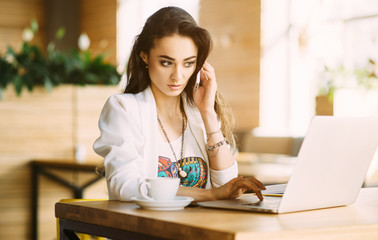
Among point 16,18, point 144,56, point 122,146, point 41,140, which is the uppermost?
point 16,18

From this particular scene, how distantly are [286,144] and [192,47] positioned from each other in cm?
512

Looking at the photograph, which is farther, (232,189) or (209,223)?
(232,189)

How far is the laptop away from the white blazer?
275mm

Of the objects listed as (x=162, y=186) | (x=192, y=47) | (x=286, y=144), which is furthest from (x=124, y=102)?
(x=286, y=144)

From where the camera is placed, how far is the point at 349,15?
6.42 m

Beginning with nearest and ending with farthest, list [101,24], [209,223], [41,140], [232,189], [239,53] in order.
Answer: [209,223] < [232,189] < [41,140] < [239,53] < [101,24]

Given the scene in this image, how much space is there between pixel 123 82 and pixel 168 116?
2.37 meters

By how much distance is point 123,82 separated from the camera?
13.7ft

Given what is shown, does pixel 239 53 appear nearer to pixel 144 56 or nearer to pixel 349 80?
pixel 349 80

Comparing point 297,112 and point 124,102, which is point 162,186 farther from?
point 297,112

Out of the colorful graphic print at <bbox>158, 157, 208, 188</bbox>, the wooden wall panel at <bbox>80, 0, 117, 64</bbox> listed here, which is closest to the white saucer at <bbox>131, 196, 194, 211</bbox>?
the colorful graphic print at <bbox>158, 157, 208, 188</bbox>

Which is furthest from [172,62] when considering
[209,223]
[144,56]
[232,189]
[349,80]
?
[349,80]

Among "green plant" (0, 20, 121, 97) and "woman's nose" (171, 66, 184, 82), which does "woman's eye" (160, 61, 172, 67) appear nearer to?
"woman's nose" (171, 66, 184, 82)

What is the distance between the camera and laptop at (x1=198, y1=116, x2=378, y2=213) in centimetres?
116
